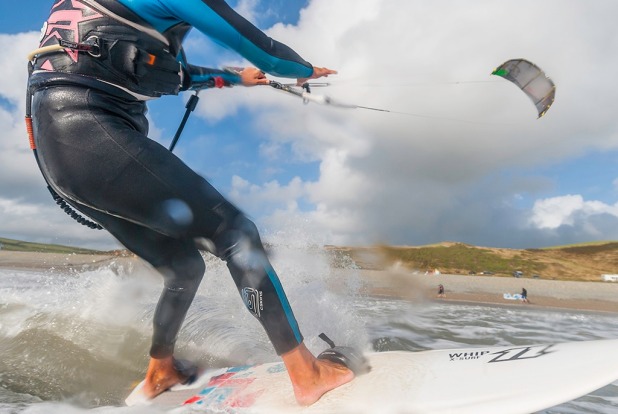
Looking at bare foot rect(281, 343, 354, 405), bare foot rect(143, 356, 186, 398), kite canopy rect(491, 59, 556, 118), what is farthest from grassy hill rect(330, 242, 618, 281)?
bare foot rect(281, 343, 354, 405)

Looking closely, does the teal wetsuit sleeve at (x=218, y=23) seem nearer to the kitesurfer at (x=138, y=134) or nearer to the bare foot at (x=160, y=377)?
the kitesurfer at (x=138, y=134)

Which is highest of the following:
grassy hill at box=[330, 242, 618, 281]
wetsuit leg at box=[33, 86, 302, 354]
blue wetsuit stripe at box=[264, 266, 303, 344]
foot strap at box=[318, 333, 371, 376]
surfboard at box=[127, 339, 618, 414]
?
grassy hill at box=[330, 242, 618, 281]

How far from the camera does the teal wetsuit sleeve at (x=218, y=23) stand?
182 cm

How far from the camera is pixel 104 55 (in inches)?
73.9

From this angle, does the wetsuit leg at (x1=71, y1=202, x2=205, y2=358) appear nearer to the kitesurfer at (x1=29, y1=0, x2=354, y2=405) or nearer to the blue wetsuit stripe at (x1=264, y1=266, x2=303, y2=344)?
the kitesurfer at (x1=29, y1=0, x2=354, y2=405)

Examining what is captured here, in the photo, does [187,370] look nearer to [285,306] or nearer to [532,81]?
[285,306]

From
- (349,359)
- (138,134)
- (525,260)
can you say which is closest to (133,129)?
(138,134)

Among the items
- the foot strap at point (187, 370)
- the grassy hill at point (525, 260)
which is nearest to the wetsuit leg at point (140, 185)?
the foot strap at point (187, 370)

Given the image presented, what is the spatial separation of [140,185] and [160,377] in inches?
52.0

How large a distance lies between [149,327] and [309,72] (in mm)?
2758

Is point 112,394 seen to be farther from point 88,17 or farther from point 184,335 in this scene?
point 88,17

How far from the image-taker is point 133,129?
2.06m

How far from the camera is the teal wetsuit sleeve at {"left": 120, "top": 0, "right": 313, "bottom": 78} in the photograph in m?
1.82

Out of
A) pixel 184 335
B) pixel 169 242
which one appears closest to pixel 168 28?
pixel 169 242
